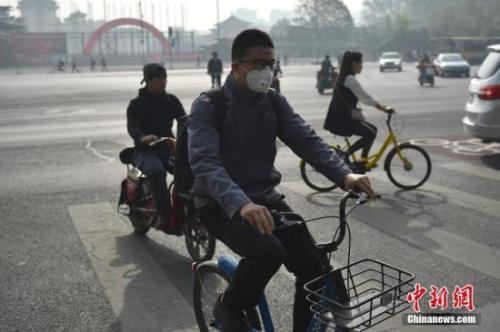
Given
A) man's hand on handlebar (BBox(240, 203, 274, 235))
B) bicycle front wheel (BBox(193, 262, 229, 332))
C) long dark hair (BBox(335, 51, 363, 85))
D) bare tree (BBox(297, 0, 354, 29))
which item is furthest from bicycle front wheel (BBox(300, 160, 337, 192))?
bare tree (BBox(297, 0, 354, 29))

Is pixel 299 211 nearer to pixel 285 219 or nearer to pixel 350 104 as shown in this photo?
pixel 350 104

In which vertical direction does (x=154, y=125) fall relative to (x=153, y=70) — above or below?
below

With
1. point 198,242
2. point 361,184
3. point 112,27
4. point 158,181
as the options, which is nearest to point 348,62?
point 158,181

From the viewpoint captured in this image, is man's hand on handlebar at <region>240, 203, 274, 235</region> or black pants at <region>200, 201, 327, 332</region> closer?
man's hand on handlebar at <region>240, 203, 274, 235</region>

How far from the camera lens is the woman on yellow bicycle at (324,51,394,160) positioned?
7.30 m

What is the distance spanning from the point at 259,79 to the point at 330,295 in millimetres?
1076

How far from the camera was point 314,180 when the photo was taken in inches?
307

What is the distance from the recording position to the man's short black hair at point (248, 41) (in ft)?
9.45

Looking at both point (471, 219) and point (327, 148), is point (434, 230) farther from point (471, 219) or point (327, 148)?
point (327, 148)

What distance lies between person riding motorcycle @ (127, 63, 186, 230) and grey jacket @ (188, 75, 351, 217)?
2351 millimetres

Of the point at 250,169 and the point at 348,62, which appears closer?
the point at 250,169

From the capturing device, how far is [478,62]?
192ft


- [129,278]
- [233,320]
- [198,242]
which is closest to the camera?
[233,320]

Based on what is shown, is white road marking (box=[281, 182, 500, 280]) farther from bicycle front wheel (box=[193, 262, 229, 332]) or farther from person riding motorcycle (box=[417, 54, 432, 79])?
person riding motorcycle (box=[417, 54, 432, 79])
